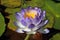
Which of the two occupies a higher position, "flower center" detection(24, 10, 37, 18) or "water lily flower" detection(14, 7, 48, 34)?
"flower center" detection(24, 10, 37, 18)

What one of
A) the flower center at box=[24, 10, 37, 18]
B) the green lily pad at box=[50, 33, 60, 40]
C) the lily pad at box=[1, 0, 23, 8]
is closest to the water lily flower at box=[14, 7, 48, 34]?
the flower center at box=[24, 10, 37, 18]

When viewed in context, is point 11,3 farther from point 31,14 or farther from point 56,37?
point 56,37

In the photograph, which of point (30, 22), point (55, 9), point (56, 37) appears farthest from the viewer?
point (55, 9)

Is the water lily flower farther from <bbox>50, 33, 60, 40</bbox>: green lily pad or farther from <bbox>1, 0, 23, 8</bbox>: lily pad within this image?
<bbox>1, 0, 23, 8</bbox>: lily pad

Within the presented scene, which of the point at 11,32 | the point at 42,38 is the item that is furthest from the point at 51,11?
the point at 11,32

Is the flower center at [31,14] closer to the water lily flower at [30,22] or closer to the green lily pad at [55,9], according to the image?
the water lily flower at [30,22]

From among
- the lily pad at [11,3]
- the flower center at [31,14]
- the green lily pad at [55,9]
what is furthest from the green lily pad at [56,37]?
the lily pad at [11,3]

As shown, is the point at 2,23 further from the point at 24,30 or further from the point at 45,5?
the point at 45,5

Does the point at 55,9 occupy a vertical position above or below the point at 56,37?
above

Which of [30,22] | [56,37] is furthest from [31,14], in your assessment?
[56,37]

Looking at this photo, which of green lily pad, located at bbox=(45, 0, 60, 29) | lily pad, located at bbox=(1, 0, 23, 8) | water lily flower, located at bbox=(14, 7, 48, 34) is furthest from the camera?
lily pad, located at bbox=(1, 0, 23, 8)

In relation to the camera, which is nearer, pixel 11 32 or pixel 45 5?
pixel 11 32
